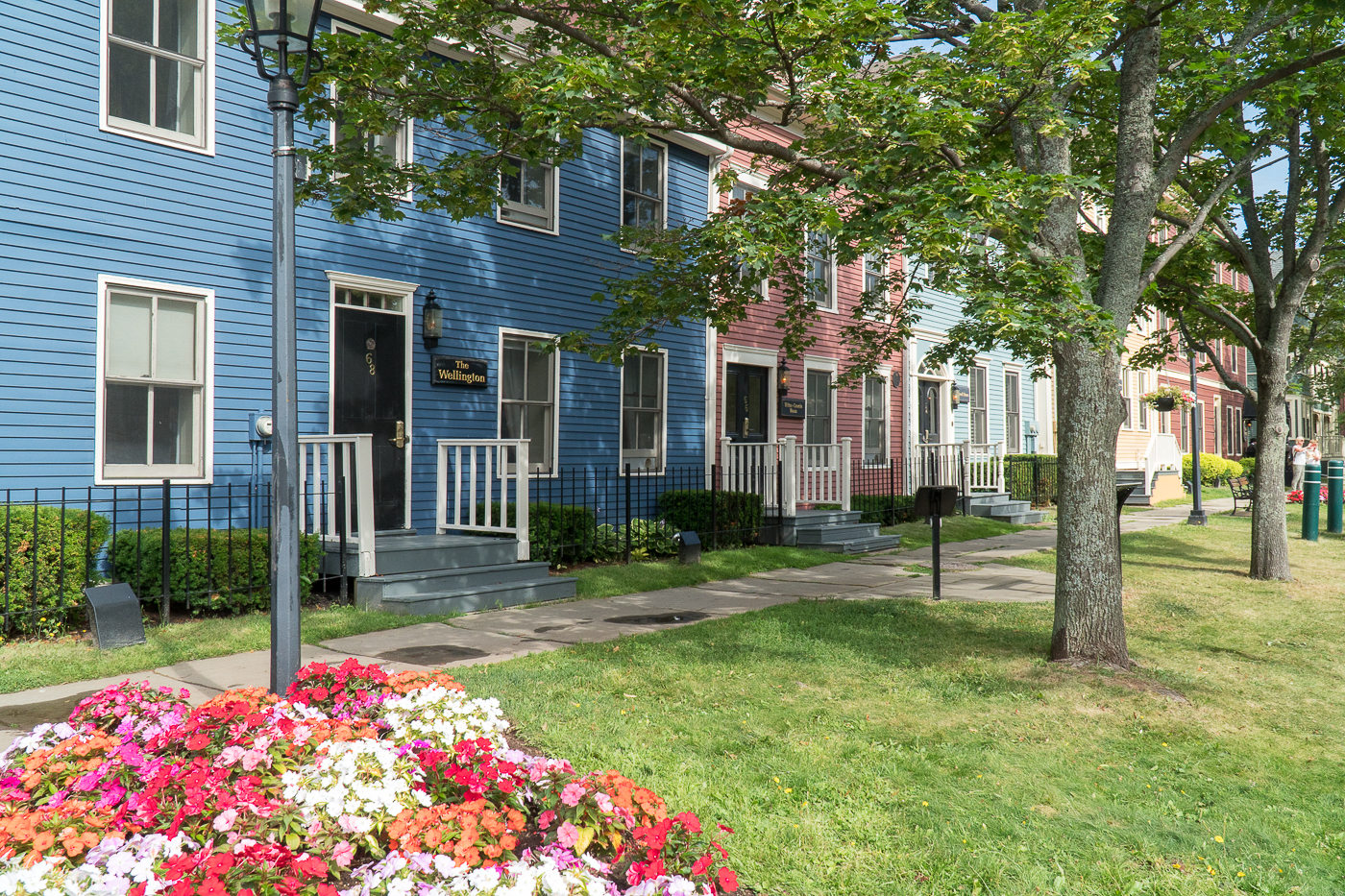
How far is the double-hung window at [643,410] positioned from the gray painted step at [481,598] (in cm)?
395

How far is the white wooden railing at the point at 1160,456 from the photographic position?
24.5 meters

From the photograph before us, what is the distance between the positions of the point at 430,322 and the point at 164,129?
122 inches

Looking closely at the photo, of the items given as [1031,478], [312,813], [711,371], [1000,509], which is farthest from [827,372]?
[312,813]

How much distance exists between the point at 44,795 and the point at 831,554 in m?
10.6

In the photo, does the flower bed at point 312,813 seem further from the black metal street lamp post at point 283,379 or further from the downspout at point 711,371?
the downspout at point 711,371

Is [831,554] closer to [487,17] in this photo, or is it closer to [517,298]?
[517,298]

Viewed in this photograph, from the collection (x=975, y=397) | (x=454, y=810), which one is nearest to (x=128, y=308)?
(x=454, y=810)

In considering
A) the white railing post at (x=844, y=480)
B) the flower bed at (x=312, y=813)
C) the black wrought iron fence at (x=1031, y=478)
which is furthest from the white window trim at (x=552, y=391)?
the black wrought iron fence at (x=1031, y=478)

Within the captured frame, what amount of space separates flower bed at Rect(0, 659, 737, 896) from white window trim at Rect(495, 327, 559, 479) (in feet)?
25.1

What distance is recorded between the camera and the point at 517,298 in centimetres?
1150

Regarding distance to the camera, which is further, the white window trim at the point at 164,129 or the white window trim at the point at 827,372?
the white window trim at the point at 827,372

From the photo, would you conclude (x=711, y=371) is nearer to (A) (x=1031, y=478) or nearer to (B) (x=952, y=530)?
(B) (x=952, y=530)

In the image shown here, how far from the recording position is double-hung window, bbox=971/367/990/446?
21750mm

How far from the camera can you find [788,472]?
13.6 metres
